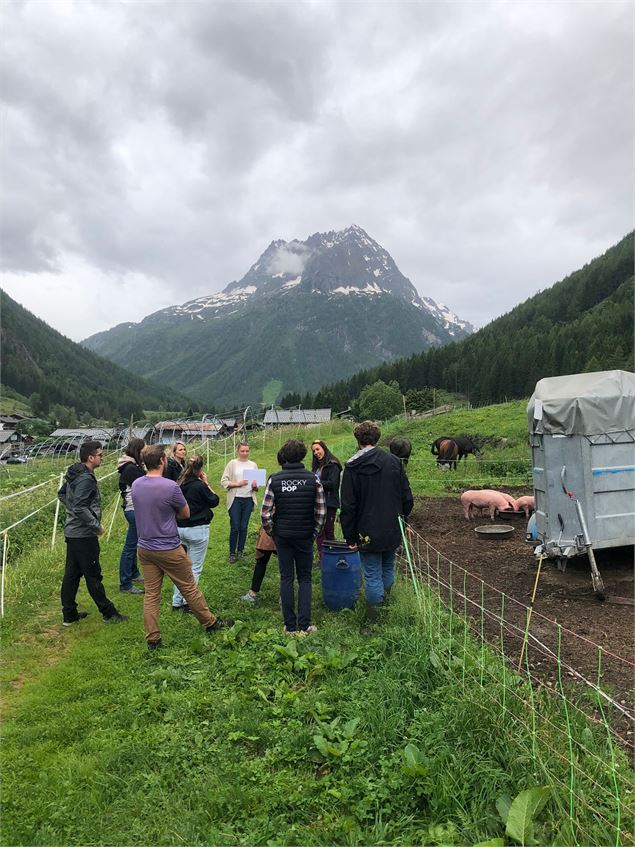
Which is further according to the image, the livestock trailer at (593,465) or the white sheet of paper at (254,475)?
the white sheet of paper at (254,475)

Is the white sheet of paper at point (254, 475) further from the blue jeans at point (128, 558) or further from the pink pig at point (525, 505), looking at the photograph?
the pink pig at point (525, 505)

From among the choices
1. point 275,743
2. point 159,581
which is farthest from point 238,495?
point 275,743

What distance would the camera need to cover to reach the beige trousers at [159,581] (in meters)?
5.02

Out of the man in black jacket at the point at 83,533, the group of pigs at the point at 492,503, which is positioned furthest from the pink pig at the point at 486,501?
the man in black jacket at the point at 83,533

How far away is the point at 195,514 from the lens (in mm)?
5930

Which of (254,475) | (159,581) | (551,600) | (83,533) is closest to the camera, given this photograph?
(159,581)

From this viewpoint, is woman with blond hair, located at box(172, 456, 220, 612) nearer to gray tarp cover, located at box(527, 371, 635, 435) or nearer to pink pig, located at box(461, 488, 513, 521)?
gray tarp cover, located at box(527, 371, 635, 435)

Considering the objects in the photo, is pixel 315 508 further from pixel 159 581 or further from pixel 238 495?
pixel 238 495

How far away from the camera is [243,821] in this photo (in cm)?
285

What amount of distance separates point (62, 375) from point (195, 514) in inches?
6158

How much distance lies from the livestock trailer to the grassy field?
2.90 metres

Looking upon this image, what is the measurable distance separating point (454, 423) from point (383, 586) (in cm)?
1962

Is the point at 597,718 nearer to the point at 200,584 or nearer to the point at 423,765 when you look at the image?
the point at 423,765

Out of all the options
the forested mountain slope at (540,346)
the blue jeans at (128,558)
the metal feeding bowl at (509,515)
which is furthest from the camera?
the forested mountain slope at (540,346)
